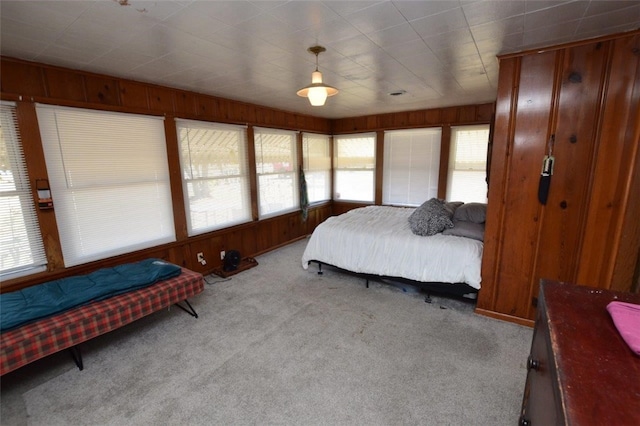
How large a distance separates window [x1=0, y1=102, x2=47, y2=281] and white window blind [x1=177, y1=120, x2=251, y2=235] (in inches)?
56.2

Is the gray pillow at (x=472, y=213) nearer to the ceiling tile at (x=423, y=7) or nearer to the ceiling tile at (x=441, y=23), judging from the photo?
the ceiling tile at (x=441, y=23)

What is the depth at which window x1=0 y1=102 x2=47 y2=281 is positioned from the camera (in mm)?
2307

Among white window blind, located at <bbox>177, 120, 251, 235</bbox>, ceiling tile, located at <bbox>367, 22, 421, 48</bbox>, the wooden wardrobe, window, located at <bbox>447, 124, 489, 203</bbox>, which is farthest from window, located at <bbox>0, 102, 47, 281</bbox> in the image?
window, located at <bbox>447, 124, 489, 203</bbox>

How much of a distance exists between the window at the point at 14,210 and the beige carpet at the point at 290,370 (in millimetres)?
864

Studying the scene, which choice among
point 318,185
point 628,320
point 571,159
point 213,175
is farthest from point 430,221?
point 318,185

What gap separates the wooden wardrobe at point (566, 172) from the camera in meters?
2.10

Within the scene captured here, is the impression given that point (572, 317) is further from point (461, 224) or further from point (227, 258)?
point (227, 258)

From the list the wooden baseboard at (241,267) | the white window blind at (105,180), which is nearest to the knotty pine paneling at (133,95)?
the white window blind at (105,180)

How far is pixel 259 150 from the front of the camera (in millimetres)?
4590

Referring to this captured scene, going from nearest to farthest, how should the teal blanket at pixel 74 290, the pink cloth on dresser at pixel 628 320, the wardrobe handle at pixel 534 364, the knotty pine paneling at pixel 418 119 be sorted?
the pink cloth on dresser at pixel 628 320 < the wardrobe handle at pixel 534 364 < the teal blanket at pixel 74 290 < the knotty pine paneling at pixel 418 119

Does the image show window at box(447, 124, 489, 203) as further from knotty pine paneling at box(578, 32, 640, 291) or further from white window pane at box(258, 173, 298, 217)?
white window pane at box(258, 173, 298, 217)

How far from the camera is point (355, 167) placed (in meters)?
6.05

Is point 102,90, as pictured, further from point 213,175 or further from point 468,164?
point 468,164

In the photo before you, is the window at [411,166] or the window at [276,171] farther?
the window at [411,166]
